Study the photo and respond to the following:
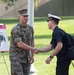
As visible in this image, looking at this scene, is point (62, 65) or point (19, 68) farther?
point (19, 68)

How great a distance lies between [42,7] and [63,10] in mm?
3226

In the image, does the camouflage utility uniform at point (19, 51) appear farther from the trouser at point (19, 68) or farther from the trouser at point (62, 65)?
the trouser at point (62, 65)

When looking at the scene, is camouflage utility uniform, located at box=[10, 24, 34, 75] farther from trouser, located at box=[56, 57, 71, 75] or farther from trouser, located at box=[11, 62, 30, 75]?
trouser, located at box=[56, 57, 71, 75]

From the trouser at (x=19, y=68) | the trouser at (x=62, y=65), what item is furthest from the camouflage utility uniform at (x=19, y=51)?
the trouser at (x=62, y=65)

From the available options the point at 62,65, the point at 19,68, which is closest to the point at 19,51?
the point at 19,68

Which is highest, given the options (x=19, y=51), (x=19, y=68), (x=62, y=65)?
(x=19, y=51)

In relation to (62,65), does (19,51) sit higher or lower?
higher

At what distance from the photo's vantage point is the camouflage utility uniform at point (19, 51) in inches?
336

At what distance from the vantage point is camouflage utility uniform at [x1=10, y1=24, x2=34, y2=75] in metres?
8.55

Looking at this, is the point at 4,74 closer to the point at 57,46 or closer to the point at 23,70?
the point at 23,70

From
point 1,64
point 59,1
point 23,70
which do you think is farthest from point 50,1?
point 23,70

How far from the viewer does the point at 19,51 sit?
28.4 feet

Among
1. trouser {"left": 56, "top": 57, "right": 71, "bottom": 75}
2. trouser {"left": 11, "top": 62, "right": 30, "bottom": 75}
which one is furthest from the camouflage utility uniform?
trouser {"left": 56, "top": 57, "right": 71, "bottom": 75}

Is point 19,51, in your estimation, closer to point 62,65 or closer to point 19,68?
point 19,68
